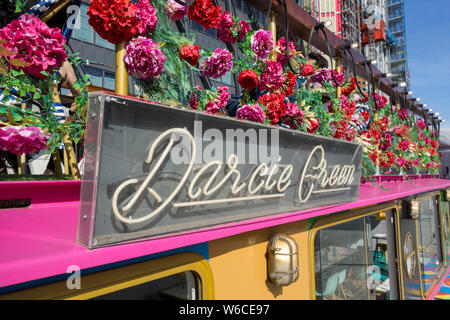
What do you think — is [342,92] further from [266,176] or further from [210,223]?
[210,223]

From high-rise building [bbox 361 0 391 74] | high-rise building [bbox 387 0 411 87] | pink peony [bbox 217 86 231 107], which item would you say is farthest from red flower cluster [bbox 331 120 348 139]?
high-rise building [bbox 387 0 411 87]

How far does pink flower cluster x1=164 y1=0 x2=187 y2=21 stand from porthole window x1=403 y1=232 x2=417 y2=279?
14.5ft

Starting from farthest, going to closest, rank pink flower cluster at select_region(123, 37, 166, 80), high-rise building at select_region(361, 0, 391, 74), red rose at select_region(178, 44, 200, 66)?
high-rise building at select_region(361, 0, 391, 74) < red rose at select_region(178, 44, 200, 66) < pink flower cluster at select_region(123, 37, 166, 80)

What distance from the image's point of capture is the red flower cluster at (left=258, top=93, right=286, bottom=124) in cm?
195

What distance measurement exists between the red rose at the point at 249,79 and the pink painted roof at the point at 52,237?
0.88 metres

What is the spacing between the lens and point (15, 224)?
1.11 m

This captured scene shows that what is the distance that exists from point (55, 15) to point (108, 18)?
1.03m

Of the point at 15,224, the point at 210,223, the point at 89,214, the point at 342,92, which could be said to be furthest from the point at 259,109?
the point at 342,92

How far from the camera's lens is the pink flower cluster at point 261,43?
201cm

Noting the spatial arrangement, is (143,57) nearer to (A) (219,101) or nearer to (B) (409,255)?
(A) (219,101)

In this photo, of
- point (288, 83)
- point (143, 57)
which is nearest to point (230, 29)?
point (288, 83)

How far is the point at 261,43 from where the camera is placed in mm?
2021

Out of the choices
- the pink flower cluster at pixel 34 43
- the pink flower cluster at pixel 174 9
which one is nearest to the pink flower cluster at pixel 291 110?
the pink flower cluster at pixel 174 9

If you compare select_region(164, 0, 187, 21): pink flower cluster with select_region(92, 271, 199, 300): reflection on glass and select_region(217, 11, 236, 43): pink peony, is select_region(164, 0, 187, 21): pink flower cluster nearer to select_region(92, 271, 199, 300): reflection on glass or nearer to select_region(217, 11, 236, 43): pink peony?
select_region(217, 11, 236, 43): pink peony
